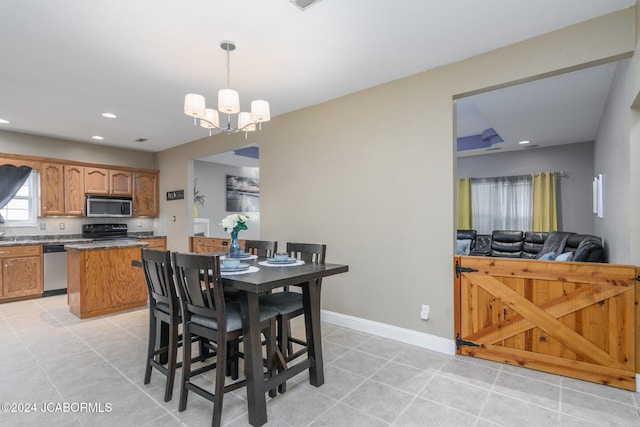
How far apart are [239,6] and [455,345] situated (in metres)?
3.10

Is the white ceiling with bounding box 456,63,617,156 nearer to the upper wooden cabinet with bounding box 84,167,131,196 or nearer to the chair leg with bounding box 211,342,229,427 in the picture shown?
the chair leg with bounding box 211,342,229,427

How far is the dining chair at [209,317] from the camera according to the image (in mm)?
1786

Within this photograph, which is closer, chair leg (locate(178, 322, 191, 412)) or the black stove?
chair leg (locate(178, 322, 191, 412))

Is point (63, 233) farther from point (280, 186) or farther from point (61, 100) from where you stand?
point (280, 186)

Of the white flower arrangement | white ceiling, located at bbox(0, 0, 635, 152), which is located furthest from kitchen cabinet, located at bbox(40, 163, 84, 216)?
the white flower arrangement

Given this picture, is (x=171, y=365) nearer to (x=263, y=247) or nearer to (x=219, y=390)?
(x=219, y=390)

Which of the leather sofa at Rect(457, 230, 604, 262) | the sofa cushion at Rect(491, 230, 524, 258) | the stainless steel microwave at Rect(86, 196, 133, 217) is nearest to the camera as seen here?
the leather sofa at Rect(457, 230, 604, 262)

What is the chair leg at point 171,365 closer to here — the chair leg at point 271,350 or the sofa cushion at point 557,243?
the chair leg at point 271,350

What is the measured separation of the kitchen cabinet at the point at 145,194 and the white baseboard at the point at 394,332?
4.34m

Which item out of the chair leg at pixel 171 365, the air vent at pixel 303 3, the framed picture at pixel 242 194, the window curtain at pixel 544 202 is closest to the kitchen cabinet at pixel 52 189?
the framed picture at pixel 242 194

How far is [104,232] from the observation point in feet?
18.9

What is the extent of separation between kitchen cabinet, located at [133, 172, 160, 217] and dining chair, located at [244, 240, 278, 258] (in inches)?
155

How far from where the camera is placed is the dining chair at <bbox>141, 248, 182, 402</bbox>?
207 cm

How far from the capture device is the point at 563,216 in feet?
19.0
